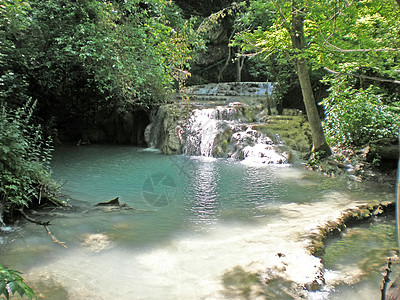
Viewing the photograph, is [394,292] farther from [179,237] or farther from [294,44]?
[294,44]

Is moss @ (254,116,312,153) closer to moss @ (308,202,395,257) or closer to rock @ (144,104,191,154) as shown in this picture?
rock @ (144,104,191,154)

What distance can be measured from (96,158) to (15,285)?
10115mm

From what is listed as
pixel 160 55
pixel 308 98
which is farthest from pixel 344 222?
pixel 160 55

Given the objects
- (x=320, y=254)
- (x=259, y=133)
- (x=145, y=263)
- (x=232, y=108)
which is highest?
(x=232, y=108)

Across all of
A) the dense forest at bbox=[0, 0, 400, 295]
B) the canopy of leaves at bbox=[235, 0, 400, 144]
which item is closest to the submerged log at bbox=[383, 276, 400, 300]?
the dense forest at bbox=[0, 0, 400, 295]

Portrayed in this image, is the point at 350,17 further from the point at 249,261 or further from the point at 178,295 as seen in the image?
the point at 178,295

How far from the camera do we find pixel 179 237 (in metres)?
4.05

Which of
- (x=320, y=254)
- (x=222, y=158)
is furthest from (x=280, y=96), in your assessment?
(x=320, y=254)

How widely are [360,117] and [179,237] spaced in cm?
637

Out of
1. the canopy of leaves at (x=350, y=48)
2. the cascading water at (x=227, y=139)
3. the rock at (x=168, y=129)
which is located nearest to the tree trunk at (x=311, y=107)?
the canopy of leaves at (x=350, y=48)

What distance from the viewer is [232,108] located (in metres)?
12.6

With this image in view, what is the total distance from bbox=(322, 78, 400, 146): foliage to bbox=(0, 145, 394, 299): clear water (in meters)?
1.85

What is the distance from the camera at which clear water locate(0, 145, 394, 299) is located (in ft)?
9.33

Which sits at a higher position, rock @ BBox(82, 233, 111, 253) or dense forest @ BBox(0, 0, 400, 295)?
dense forest @ BBox(0, 0, 400, 295)
